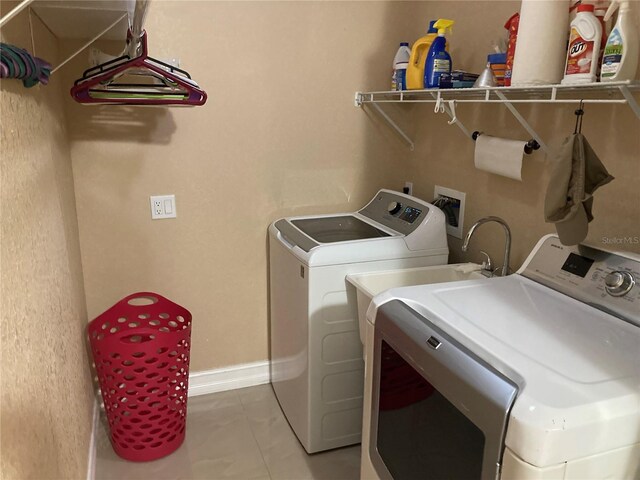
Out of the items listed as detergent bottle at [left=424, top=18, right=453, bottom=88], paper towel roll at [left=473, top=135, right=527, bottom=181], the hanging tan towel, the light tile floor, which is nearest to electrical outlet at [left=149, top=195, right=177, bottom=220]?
the light tile floor

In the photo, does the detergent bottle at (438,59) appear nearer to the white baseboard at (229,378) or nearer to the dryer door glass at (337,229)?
the dryer door glass at (337,229)

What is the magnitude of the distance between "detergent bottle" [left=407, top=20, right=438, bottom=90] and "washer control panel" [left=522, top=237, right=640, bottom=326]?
809 mm

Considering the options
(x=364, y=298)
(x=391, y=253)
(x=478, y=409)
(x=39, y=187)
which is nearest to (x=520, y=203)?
(x=391, y=253)

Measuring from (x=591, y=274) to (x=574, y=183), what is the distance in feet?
0.86

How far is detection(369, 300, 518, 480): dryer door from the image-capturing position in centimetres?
99

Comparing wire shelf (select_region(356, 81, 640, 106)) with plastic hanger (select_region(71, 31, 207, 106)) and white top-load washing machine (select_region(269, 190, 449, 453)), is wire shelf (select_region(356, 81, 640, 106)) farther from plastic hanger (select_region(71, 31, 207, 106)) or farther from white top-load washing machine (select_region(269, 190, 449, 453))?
plastic hanger (select_region(71, 31, 207, 106))

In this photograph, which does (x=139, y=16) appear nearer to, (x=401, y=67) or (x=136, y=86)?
(x=136, y=86)

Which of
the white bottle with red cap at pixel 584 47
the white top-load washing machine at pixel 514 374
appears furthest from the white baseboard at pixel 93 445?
the white bottle with red cap at pixel 584 47

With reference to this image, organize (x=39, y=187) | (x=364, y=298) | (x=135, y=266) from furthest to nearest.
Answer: (x=135, y=266) → (x=364, y=298) → (x=39, y=187)

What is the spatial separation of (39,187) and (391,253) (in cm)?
126

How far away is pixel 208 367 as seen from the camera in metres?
2.51

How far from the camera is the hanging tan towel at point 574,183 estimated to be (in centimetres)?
128

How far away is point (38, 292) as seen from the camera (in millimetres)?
1188

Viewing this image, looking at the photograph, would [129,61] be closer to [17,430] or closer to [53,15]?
[53,15]
